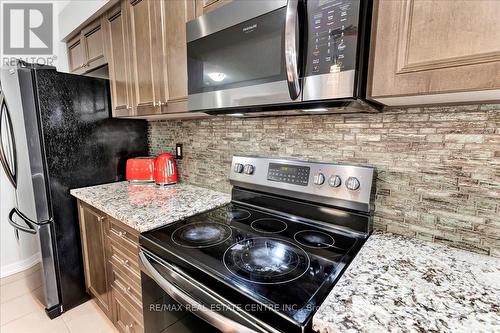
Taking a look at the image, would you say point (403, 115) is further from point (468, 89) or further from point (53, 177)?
point (53, 177)

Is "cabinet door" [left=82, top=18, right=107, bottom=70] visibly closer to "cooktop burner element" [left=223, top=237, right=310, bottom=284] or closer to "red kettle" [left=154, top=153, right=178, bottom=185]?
"red kettle" [left=154, top=153, right=178, bottom=185]

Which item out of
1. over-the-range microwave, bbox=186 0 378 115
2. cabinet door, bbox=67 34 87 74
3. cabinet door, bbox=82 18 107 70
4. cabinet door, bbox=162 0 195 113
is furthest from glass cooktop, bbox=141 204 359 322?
cabinet door, bbox=67 34 87 74

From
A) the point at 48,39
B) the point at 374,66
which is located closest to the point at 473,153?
the point at 374,66

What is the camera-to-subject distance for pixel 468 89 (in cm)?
59

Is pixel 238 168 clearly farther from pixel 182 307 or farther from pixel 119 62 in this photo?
pixel 119 62

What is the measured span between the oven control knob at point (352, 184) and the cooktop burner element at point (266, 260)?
33 cm

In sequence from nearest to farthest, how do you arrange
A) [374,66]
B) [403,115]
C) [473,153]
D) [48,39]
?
[374,66], [473,153], [403,115], [48,39]

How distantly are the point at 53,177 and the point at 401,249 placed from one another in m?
1.95

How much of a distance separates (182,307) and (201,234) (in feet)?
0.89

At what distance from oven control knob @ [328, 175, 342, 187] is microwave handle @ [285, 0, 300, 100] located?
412 millimetres

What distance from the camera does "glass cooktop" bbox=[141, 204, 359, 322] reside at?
64cm

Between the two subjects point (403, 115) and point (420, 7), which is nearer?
point (420, 7)

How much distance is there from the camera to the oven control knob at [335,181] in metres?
1.03

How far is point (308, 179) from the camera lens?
1120 mm
